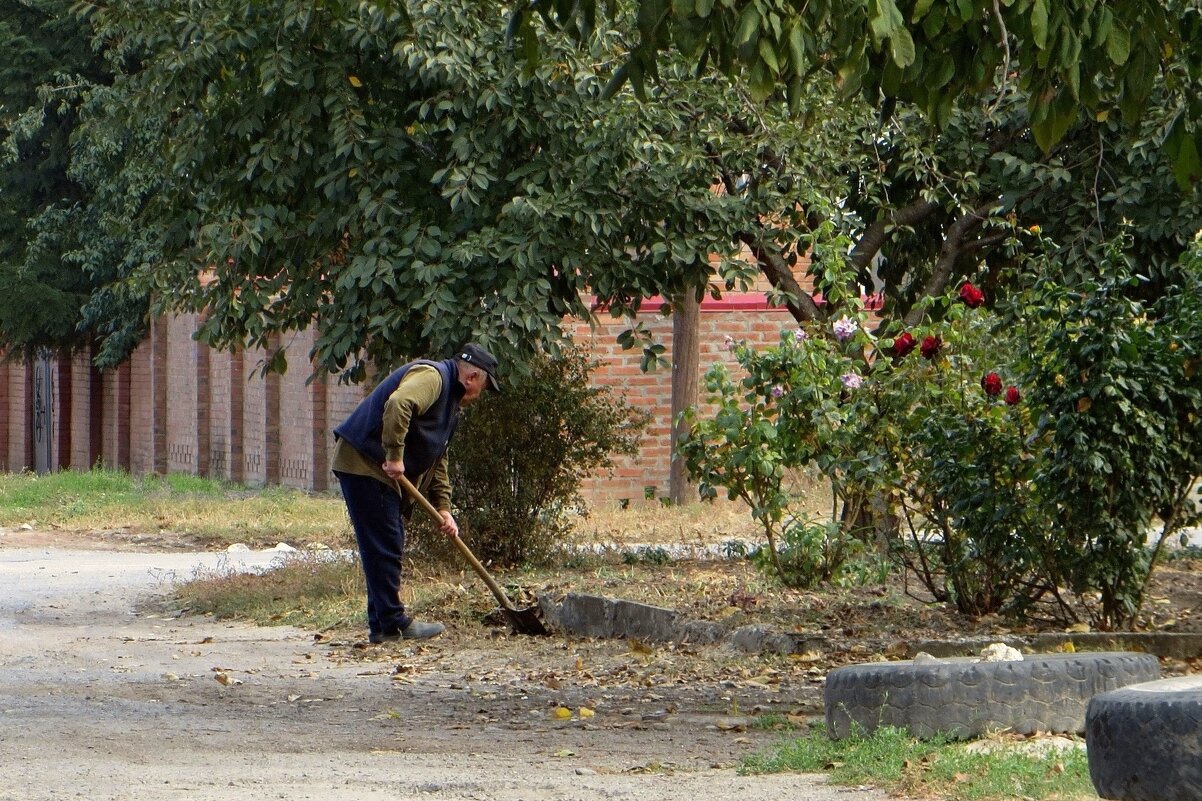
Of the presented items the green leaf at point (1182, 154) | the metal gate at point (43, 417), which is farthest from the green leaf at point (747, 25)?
the metal gate at point (43, 417)

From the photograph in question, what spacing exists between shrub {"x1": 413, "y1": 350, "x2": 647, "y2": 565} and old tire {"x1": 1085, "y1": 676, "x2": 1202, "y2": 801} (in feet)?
22.4

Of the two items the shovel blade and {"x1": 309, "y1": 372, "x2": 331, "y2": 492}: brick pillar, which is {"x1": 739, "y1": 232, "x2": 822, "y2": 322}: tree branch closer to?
the shovel blade

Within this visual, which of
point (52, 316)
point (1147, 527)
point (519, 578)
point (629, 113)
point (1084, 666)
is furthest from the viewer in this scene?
point (52, 316)

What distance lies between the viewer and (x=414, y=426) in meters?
9.57

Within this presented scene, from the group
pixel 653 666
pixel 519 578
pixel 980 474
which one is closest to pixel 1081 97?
pixel 980 474

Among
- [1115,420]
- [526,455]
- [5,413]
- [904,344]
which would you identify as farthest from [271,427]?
[1115,420]

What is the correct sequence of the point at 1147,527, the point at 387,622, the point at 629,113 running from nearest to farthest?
the point at 1147,527
the point at 387,622
the point at 629,113

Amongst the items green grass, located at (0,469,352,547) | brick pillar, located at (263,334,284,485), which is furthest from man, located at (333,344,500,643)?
brick pillar, located at (263,334,284,485)

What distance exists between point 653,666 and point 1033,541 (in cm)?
190

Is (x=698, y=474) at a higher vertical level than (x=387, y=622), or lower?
higher

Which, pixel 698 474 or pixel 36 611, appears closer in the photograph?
pixel 698 474

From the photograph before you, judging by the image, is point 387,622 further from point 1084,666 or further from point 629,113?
point 1084,666

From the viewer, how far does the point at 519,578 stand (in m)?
11.2

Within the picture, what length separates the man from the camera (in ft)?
31.2
